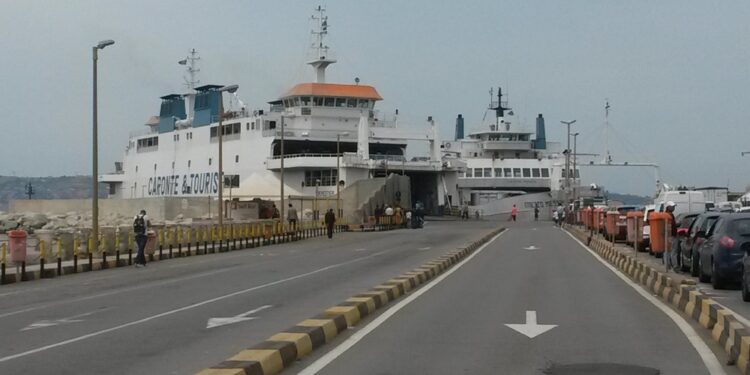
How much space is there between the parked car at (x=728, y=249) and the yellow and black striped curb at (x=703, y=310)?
3.29ft

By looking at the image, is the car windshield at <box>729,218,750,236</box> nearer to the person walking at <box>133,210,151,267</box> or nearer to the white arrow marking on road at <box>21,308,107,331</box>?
the white arrow marking on road at <box>21,308,107,331</box>

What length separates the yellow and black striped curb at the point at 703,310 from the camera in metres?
8.88

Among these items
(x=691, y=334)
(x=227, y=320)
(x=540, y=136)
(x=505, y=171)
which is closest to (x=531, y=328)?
(x=691, y=334)

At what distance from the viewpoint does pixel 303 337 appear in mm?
9578

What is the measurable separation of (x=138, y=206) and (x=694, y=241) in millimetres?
59162

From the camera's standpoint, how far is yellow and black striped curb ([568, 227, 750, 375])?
888 cm

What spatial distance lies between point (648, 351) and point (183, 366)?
4.75 meters

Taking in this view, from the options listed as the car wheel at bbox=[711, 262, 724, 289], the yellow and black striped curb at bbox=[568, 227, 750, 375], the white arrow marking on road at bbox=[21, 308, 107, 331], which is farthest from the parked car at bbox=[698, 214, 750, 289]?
the white arrow marking on road at bbox=[21, 308, 107, 331]

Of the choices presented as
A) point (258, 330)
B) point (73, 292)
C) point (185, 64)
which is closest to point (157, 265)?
point (73, 292)

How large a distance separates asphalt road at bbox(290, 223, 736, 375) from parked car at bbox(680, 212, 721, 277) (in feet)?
5.96

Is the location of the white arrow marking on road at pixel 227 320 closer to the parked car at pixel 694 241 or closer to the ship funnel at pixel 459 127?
the parked car at pixel 694 241

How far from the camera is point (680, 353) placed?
9.71 m

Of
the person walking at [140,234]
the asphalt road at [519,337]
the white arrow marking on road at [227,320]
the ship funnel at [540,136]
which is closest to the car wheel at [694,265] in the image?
the asphalt road at [519,337]

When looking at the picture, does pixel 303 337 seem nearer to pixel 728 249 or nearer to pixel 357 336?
pixel 357 336
